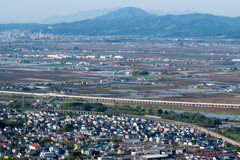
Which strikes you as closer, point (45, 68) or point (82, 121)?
point (82, 121)

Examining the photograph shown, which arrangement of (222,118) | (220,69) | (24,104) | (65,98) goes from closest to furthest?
(222,118)
(24,104)
(65,98)
(220,69)

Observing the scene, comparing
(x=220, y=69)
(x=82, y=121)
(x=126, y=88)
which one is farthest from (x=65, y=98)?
(x=220, y=69)

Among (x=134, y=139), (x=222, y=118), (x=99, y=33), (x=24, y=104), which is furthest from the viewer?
(x=99, y=33)

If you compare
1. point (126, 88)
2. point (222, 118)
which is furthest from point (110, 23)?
point (222, 118)

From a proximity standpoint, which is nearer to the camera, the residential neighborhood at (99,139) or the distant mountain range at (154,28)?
the residential neighborhood at (99,139)

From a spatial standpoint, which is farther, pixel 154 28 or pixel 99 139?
pixel 154 28

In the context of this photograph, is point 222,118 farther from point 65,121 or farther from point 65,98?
point 65,98

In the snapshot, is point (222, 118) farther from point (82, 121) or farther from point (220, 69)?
point (220, 69)

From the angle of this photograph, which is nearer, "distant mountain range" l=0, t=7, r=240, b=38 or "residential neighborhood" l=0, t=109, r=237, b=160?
"residential neighborhood" l=0, t=109, r=237, b=160

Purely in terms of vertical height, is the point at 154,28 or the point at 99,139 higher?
the point at 99,139
